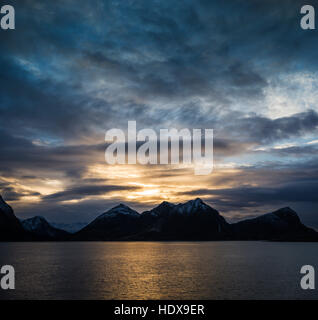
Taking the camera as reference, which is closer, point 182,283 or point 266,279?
point 182,283

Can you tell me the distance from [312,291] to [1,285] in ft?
227

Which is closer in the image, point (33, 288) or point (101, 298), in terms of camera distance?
point (101, 298)

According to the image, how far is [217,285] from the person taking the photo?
73125mm

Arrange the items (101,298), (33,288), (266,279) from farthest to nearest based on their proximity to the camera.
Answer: (266,279) → (33,288) → (101,298)
